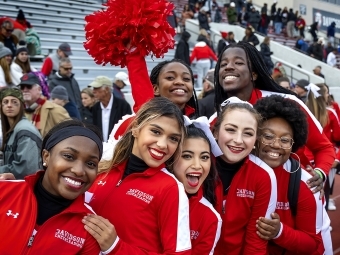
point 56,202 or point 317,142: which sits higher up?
point 56,202

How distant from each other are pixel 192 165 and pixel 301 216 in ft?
2.60

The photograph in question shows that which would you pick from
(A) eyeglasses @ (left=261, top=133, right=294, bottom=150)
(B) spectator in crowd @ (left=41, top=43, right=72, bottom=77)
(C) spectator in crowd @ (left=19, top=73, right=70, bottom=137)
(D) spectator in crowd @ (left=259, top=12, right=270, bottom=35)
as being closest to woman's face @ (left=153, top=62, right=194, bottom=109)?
(A) eyeglasses @ (left=261, top=133, right=294, bottom=150)

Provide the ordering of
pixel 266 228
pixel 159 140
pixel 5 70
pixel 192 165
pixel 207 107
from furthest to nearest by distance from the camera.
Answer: pixel 5 70 < pixel 207 107 < pixel 266 228 < pixel 192 165 < pixel 159 140

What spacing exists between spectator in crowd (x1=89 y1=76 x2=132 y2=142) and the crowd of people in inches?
136

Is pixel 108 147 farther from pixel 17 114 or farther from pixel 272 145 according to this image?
pixel 17 114

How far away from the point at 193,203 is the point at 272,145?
0.62 m

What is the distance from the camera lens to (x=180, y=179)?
7.98ft

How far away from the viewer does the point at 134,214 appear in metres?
2.21

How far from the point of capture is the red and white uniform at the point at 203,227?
2332 millimetres

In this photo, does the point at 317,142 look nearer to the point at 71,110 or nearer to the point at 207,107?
the point at 207,107

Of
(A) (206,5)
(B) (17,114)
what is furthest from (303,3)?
(B) (17,114)

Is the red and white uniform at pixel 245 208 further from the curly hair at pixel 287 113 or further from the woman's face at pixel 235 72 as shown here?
the woman's face at pixel 235 72

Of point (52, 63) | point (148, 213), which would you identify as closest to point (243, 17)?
point (52, 63)

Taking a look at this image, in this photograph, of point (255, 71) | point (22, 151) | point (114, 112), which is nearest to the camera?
point (255, 71)
